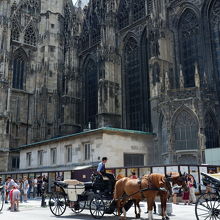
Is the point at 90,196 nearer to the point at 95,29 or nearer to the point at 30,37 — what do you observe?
the point at 95,29

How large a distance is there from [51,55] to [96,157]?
2586 cm

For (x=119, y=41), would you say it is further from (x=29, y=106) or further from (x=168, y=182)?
(x=168, y=182)

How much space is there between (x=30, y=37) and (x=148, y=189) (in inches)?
1720

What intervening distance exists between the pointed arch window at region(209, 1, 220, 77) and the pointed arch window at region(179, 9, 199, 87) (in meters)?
1.56

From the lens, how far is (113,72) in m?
36.5

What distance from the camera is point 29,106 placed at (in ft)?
151

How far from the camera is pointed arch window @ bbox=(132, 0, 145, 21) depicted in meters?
36.3

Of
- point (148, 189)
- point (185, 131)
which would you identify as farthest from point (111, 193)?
point (185, 131)

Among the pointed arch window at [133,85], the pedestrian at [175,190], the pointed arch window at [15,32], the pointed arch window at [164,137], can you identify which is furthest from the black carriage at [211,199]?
the pointed arch window at [15,32]

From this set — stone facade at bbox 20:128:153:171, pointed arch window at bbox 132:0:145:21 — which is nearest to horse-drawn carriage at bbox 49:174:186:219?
stone facade at bbox 20:128:153:171

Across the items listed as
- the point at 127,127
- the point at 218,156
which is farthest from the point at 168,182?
the point at 127,127

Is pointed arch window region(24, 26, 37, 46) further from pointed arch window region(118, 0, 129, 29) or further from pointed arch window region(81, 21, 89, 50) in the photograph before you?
pointed arch window region(118, 0, 129, 29)

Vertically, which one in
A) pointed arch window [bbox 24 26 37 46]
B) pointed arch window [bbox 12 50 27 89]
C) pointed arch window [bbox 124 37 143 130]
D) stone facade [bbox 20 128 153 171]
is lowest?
stone facade [bbox 20 128 153 171]

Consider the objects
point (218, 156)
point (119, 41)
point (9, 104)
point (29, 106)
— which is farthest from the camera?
point (29, 106)
